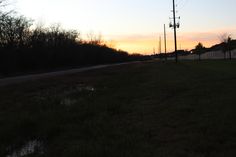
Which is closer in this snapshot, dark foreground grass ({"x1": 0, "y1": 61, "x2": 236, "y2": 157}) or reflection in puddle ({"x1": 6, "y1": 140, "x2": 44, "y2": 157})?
dark foreground grass ({"x1": 0, "y1": 61, "x2": 236, "y2": 157})

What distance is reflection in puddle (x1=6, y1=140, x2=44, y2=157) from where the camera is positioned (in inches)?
324

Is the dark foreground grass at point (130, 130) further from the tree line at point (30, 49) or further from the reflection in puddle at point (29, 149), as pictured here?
the tree line at point (30, 49)

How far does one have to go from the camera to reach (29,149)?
8.63m

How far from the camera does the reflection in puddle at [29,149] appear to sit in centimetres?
823

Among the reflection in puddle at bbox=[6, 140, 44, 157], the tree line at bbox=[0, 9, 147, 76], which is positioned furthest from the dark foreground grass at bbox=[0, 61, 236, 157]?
the tree line at bbox=[0, 9, 147, 76]

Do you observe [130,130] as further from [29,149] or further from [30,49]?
[30,49]

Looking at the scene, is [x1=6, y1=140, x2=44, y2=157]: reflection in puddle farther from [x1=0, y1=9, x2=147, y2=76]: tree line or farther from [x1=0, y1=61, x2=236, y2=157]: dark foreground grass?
[x1=0, y1=9, x2=147, y2=76]: tree line

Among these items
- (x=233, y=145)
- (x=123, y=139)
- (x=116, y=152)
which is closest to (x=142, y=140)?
(x=123, y=139)

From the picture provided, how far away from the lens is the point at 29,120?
11.9 m

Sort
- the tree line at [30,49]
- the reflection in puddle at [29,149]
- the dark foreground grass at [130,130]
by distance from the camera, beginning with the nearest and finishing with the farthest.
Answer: the dark foreground grass at [130,130], the reflection in puddle at [29,149], the tree line at [30,49]

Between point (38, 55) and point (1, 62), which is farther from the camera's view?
point (38, 55)

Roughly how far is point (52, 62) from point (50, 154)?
68159 mm

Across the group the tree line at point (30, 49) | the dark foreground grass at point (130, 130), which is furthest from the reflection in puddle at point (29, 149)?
the tree line at point (30, 49)

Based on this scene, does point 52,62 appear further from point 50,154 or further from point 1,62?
point 50,154
